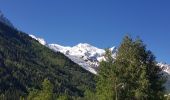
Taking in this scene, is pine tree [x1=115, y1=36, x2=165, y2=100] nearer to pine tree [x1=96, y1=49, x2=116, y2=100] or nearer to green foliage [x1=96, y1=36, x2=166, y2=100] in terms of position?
green foliage [x1=96, y1=36, x2=166, y2=100]

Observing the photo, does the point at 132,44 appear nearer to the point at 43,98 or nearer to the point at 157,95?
the point at 157,95

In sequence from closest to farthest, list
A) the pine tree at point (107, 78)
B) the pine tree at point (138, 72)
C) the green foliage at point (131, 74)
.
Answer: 1. the pine tree at point (138, 72)
2. the green foliage at point (131, 74)
3. the pine tree at point (107, 78)

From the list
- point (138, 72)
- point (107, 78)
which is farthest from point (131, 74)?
point (107, 78)

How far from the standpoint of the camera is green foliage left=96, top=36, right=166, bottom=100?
58.5 meters

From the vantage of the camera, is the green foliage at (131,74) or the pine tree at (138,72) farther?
the green foliage at (131,74)

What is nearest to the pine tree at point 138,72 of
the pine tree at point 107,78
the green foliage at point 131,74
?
the green foliage at point 131,74

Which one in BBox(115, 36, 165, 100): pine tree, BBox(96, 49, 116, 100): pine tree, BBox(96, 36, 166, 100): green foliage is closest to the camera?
BBox(115, 36, 165, 100): pine tree

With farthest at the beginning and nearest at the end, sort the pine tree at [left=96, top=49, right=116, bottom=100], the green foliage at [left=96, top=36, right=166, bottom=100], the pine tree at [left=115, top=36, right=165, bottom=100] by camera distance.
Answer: the pine tree at [left=96, top=49, right=116, bottom=100]
the green foliage at [left=96, top=36, right=166, bottom=100]
the pine tree at [left=115, top=36, right=165, bottom=100]

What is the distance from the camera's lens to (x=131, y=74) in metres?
59.0

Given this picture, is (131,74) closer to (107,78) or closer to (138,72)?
(138,72)

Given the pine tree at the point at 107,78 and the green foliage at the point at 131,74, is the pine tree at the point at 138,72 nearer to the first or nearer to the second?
the green foliage at the point at 131,74

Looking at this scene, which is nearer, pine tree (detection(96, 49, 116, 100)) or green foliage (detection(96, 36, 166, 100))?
green foliage (detection(96, 36, 166, 100))

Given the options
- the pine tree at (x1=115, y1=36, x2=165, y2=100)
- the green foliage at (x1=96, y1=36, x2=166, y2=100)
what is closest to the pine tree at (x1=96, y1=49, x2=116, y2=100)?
the green foliage at (x1=96, y1=36, x2=166, y2=100)

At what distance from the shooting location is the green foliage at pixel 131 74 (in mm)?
58531
